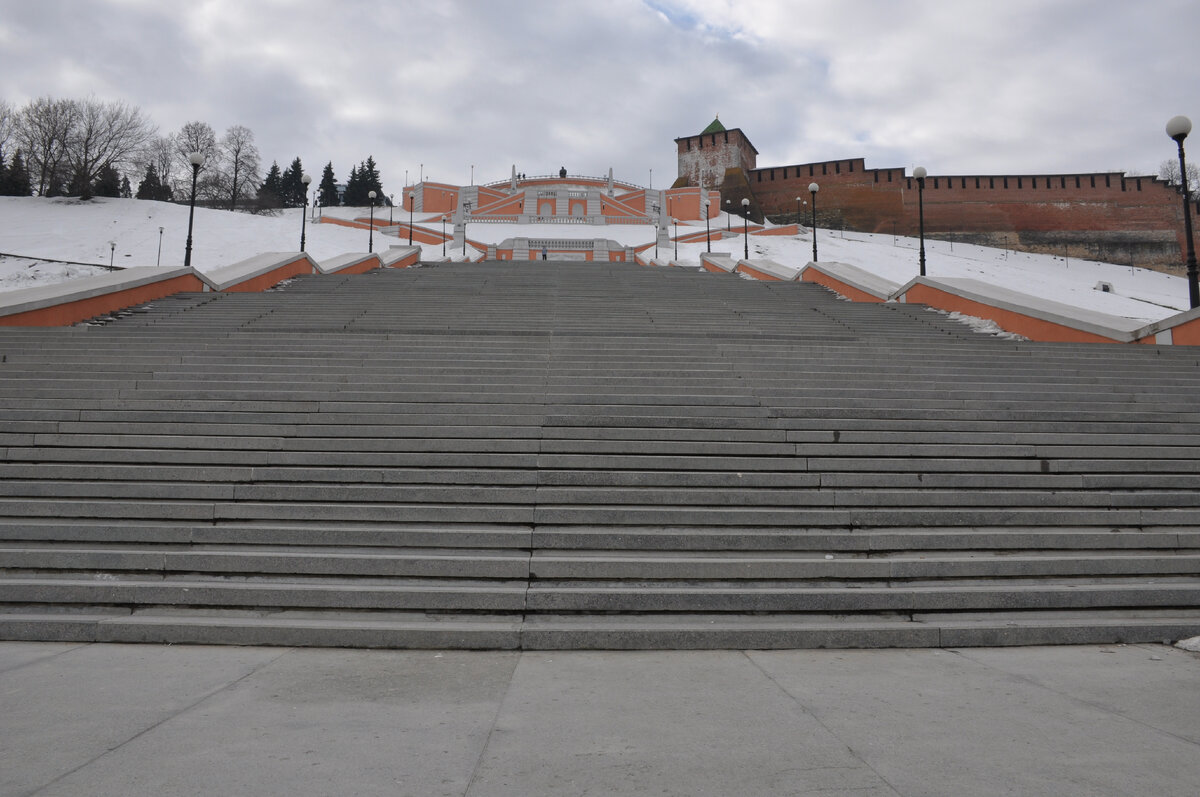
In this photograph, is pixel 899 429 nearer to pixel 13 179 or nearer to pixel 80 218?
pixel 80 218

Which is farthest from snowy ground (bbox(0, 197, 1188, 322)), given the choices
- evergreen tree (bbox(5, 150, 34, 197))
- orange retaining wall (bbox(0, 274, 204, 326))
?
orange retaining wall (bbox(0, 274, 204, 326))

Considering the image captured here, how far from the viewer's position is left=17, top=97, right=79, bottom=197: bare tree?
53.5 m

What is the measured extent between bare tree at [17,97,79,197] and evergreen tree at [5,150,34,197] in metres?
0.70

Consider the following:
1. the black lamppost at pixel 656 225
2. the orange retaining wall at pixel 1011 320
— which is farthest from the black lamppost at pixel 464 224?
the orange retaining wall at pixel 1011 320

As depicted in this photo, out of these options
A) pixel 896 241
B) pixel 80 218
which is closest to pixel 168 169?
pixel 80 218

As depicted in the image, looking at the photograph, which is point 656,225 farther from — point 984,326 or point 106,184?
point 984,326

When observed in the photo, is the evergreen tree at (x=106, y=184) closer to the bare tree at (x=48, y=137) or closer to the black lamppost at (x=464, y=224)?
the bare tree at (x=48, y=137)

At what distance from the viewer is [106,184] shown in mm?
49156

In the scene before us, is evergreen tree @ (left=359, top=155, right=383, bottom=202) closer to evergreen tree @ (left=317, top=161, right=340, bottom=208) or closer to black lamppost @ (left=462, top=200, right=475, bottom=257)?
evergreen tree @ (left=317, top=161, right=340, bottom=208)

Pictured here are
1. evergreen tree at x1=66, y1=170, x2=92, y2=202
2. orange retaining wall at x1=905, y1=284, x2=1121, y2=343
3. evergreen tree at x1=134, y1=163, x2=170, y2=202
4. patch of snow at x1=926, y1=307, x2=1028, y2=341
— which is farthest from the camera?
evergreen tree at x1=134, y1=163, x2=170, y2=202

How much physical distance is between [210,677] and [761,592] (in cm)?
306

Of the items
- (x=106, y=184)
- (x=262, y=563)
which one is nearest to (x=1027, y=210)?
(x=262, y=563)

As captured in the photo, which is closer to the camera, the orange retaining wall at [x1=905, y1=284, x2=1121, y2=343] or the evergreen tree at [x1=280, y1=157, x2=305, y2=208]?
the orange retaining wall at [x1=905, y1=284, x2=1121, y2=343]

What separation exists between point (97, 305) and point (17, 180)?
57784 mm
